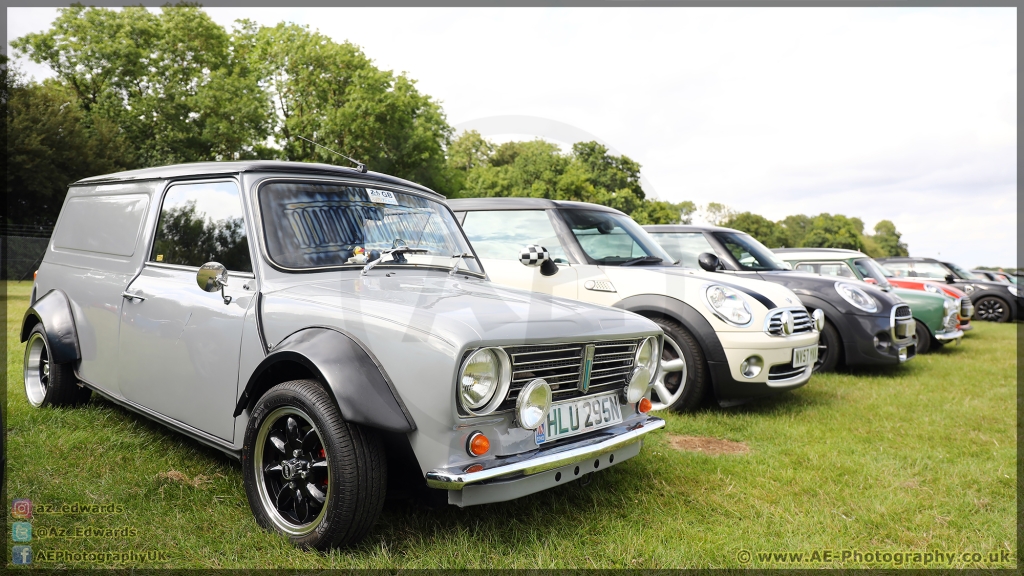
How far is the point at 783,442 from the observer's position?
5.02 metres

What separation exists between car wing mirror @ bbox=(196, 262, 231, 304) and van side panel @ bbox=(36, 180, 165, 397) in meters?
1.18

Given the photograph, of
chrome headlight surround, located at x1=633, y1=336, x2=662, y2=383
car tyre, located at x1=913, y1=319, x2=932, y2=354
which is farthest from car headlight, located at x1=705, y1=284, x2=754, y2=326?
car tyre, located at x1=913, y1=319, x2=932, y2=354

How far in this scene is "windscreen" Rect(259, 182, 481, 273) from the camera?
3.52 meters

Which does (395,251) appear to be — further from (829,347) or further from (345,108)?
(345,108)

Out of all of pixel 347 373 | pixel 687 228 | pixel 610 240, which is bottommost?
pixel 347 373

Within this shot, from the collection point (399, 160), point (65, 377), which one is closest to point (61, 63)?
point (399, 160)

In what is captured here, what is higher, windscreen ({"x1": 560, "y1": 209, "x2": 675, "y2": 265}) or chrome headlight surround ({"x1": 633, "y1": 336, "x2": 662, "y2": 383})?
windscreen ({"x1": 560, "y1": 209, "x2": 675, "y2": 265})

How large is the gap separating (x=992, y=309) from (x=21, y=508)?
→ 20.4 m

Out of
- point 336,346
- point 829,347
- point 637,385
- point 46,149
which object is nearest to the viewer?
point 336,346

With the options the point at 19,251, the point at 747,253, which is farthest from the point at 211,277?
the point at 19,251

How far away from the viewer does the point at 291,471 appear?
9.71 feet

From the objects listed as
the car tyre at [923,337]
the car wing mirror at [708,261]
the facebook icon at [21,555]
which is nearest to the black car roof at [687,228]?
the car wing mirror at [708,261]

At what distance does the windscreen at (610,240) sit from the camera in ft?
20.8

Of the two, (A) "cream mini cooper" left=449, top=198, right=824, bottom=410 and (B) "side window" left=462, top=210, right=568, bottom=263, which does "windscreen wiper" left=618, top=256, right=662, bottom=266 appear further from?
(B) "side window" left=462, top=210, right=568, bottom=263
